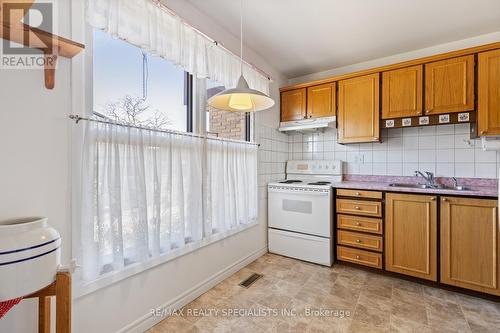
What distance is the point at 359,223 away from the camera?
258 centimetres

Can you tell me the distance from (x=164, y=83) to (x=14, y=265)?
4.93 ft

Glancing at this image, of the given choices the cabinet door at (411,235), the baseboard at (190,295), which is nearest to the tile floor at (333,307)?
the baseboard at (190,295)

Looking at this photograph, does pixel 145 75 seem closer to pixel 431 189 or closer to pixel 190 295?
pixel 190 295

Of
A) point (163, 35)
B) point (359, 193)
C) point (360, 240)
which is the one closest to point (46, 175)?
point (163, 35)

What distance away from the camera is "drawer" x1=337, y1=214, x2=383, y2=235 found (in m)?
2.48

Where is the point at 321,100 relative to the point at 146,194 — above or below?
above

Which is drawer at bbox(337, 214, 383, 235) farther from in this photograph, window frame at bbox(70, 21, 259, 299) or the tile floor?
window frame at bbox(70, 21, 259, 299)

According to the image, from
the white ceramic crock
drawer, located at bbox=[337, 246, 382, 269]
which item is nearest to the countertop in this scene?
drawer, located at bbox=[337, 246, 382, 269]

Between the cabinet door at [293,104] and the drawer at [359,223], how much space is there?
4.83 feet

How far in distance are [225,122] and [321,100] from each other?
140 centimetres

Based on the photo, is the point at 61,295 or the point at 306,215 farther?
the point at 306,215

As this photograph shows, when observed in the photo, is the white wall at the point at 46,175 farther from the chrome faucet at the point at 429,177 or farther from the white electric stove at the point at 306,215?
the chrome faucet at the point at 429,177

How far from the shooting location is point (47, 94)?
3.91 ft

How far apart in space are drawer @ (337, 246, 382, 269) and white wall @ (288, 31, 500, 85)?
7.84 ft
